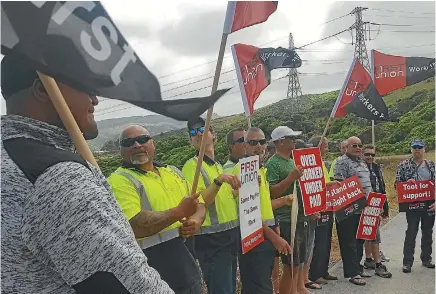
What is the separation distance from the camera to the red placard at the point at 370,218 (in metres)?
6.18

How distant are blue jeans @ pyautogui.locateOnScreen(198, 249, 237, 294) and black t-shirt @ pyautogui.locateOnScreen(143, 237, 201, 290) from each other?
3.63 feet

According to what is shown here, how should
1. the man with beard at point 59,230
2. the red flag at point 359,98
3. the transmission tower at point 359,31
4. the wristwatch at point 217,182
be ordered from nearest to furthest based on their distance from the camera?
the man with beard at point 59,230 < the wristwatch at point 217,182 < the red flag at point 359,98 < the transmission tower at point 359,31

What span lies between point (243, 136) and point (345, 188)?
6.48ft

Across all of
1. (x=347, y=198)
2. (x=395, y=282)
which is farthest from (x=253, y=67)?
(x=395, y=282)

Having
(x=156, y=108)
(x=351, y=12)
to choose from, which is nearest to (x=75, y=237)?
(x=156, y=108)

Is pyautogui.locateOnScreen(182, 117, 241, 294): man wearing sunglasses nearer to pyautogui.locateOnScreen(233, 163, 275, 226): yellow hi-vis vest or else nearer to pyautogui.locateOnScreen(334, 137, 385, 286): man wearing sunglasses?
pyautogui.locateOnScreen(233, 163, 275, 226): yellow hi-vis vest

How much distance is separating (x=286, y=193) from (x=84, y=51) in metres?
3.91

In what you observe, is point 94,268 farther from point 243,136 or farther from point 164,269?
point 243,136

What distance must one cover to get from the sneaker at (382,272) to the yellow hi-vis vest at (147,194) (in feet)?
13.0

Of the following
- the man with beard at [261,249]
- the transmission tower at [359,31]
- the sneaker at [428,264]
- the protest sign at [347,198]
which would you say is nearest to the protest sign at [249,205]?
the man with beard at [261,249]

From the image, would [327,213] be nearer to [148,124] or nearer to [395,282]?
[395,282]

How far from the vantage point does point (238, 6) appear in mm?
2842

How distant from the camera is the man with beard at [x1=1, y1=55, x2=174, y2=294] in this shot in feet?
3.60

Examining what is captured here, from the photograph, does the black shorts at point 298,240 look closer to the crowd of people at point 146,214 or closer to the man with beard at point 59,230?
the crowd of people at point 146,214
